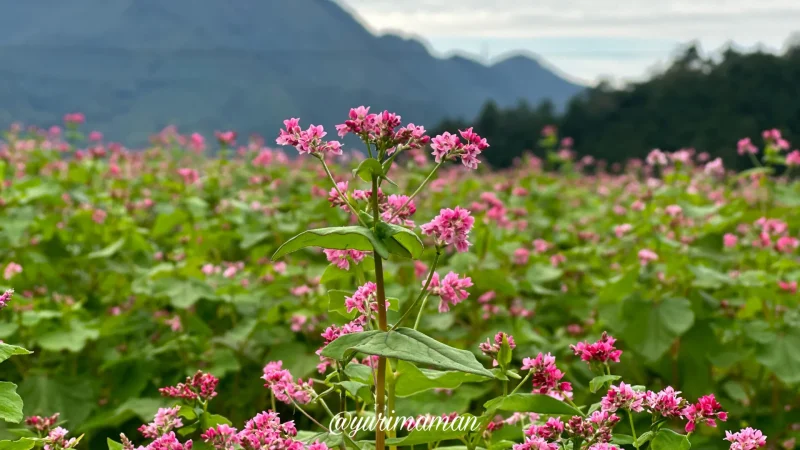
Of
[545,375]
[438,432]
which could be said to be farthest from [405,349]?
[545,375]

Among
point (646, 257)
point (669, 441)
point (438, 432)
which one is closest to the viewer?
point (669, 441)

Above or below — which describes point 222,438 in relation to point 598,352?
below

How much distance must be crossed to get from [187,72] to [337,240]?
559 feet

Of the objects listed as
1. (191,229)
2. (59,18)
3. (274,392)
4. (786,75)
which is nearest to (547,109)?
(786,75)

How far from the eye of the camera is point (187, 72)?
533 ft

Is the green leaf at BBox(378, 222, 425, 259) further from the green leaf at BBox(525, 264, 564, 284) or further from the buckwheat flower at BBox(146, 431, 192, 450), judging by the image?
the green leaf at BBox(525, 264, 564, 284)

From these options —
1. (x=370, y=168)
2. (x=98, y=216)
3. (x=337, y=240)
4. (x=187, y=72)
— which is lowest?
(x=187, y=72)

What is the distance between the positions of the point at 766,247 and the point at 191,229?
4.17 metres

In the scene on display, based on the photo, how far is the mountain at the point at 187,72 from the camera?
14150 centimetres

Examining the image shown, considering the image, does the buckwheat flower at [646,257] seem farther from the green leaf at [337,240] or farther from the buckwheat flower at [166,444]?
the buckwheat flower at [166,444]

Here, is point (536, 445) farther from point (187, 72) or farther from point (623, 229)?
point (187, 72)

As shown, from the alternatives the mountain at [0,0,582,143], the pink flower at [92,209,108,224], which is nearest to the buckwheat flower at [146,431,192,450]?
the pink flower at [92,209,108,224]

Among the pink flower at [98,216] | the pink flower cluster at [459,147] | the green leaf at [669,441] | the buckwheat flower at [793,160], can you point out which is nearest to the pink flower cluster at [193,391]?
the pink flower cluster at [459,147]

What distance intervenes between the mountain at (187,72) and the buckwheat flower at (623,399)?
411 feet
